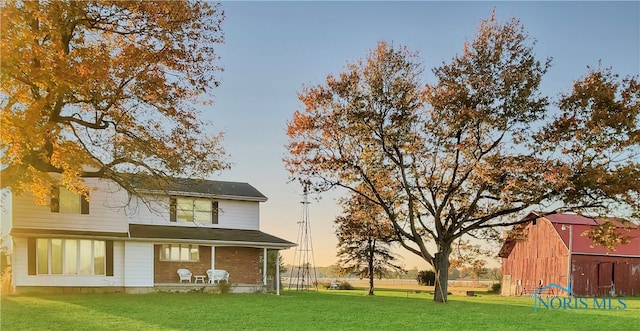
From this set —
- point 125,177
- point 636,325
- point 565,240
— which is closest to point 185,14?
point 125,177

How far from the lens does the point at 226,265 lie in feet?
99.7

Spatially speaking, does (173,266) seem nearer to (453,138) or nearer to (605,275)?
(453,138)

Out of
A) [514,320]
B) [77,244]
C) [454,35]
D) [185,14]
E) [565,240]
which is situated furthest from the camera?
[565,240]

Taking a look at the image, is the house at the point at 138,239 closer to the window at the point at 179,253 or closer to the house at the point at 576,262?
the window at the point at 179,253

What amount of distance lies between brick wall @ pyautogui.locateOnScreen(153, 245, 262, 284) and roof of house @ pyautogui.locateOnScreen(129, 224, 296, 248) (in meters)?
→ 0.79

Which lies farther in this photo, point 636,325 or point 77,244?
point 77,244

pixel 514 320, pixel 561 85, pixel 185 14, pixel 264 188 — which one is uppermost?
pixel 185 14

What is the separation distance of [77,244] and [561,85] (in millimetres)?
21721

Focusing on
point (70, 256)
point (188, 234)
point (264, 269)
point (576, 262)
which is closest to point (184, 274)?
point (188, 234)

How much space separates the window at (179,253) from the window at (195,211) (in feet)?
5.98

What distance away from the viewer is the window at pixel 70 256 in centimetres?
2578

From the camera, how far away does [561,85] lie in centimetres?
2362

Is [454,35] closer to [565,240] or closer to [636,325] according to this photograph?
[636,325]

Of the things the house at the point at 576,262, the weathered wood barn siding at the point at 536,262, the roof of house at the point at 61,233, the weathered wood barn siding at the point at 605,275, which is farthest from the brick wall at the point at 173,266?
the weathered wood barn siding at the point at 605,275
